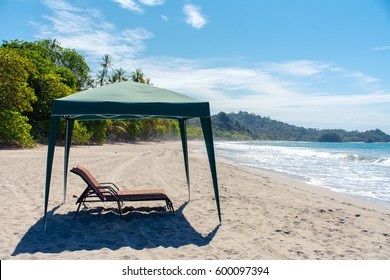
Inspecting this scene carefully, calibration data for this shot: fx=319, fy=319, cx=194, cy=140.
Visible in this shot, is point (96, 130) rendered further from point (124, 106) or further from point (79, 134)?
point (124, 106)

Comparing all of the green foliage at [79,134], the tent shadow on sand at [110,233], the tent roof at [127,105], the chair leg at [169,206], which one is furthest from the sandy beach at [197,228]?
the green foliage at [79,134]

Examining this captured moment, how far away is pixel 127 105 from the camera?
194 inches

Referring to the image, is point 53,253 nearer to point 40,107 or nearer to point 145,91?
point 145,91

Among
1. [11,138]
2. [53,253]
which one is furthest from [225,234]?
[11,138]

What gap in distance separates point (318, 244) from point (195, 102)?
2862 millimetres

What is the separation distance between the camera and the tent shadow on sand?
444 cm

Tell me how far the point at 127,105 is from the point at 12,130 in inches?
711

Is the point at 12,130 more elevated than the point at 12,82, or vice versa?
the point at 12,82

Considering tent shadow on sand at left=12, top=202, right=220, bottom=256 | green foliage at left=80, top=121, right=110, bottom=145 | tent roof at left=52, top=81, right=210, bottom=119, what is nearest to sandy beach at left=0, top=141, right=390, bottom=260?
tent shadow on sand at left=12, top=202, right=220, bottom=256

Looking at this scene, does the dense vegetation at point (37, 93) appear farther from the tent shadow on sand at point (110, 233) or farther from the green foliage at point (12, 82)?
the tent shadow on sand at point (110, 233)

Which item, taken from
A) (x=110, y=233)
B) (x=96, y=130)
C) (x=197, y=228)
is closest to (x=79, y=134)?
(x=96, y=130)

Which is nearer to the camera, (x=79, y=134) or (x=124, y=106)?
(x=124, y=106)

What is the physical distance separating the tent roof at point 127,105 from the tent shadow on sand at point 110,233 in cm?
184

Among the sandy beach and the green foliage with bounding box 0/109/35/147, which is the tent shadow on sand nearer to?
the sandy beach
